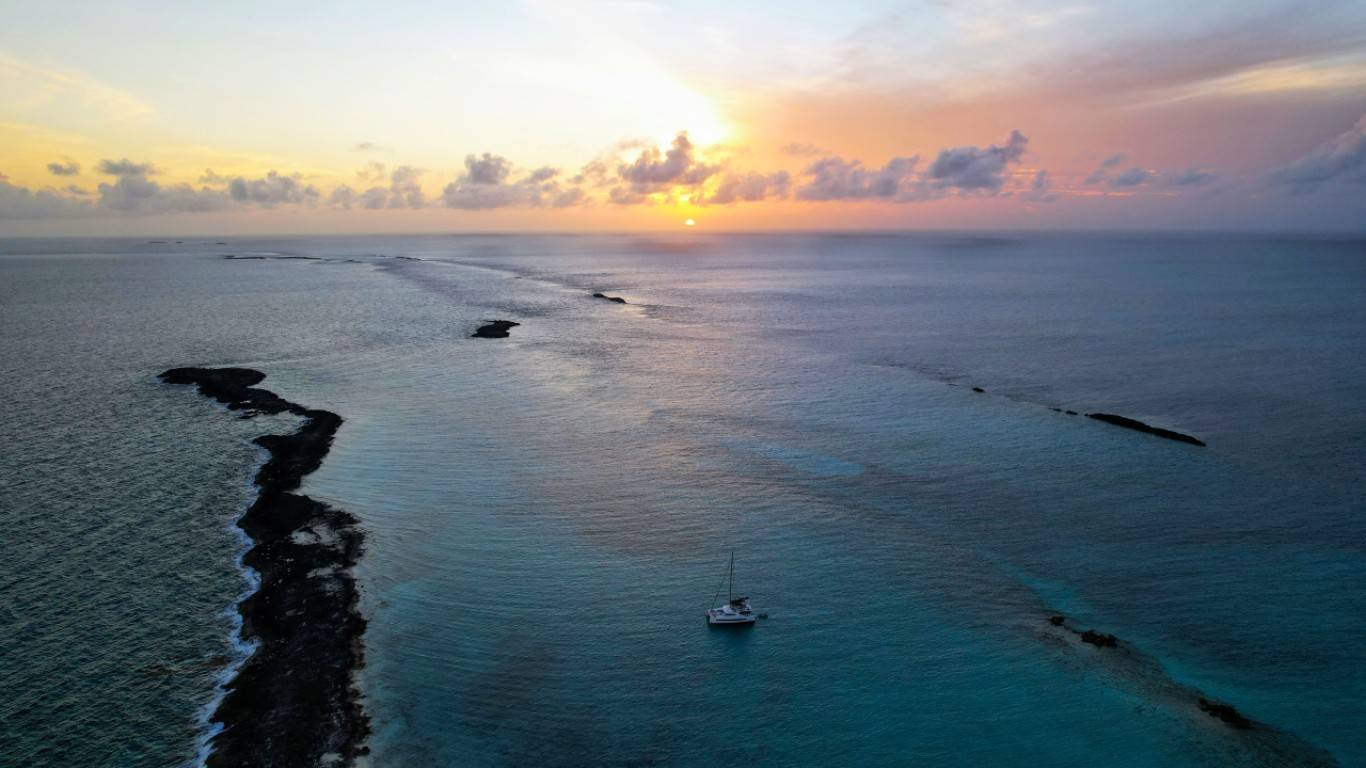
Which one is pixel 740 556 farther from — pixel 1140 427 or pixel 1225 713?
pixel 1140 427

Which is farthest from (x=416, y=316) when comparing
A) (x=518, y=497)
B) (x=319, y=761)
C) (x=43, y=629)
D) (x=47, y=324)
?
(x=319, y=761)

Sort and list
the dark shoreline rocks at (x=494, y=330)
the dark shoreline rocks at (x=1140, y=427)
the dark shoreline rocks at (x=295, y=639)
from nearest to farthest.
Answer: the dark shoreline rocks at (x=295, y=639) → the dark shoreline rocks at (x=1140, y=427) → the dark shoreline rocks at (x=494, y=330)

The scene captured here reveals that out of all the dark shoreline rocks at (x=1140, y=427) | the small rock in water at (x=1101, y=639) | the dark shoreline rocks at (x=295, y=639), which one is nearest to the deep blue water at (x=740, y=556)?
the small rock in water at (x=1101, y=639)

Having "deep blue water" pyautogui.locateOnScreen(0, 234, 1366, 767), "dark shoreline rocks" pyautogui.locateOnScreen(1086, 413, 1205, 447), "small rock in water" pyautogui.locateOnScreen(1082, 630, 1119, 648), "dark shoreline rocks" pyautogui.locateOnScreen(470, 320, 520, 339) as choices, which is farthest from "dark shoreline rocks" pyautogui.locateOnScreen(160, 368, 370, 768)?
"dark shoreline rocks" pyautogui.locateOnScreen(1086, 413, 1205, 447)

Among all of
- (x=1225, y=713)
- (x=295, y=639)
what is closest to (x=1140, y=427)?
(x=1225, y=713)

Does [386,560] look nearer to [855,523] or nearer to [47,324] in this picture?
[855,523]

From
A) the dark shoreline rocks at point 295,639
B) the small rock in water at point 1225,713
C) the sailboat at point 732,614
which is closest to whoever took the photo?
the dark shoreline rocks at point 295,639

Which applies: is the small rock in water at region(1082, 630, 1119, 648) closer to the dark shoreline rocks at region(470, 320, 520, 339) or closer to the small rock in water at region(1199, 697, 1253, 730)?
the small rock in water at region(1199, 697, 1253, 730)

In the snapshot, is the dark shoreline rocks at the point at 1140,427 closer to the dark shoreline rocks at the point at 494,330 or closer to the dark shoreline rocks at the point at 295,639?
→ the dark shoreline rocks at the point at 295,639
